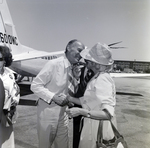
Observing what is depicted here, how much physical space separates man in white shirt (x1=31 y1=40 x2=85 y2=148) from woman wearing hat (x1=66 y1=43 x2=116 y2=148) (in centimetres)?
25

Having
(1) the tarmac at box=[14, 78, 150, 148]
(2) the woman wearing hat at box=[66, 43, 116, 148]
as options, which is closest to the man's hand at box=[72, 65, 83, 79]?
(2) the woman wearing hat at box=[66, 43, 116, 148]

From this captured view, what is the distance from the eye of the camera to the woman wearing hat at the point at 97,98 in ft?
2.78

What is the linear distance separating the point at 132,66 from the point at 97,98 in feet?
2.49

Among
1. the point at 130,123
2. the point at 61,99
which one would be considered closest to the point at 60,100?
the point at 61,99

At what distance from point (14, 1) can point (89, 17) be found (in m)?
0.60

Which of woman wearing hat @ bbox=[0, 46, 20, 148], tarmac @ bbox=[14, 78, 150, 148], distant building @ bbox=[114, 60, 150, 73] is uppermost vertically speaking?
distant building @ bbox=[114, 60, 150, 73]

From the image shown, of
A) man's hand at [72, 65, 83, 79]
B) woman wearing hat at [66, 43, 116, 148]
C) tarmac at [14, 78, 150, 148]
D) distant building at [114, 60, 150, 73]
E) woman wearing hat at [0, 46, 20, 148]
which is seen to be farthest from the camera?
tarmac at [14, 78, 150, 148]

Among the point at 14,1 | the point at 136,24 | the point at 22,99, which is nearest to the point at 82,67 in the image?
the point at 136,24

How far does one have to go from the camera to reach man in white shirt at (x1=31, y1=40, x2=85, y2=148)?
117 centimetres

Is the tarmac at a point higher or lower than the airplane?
lower

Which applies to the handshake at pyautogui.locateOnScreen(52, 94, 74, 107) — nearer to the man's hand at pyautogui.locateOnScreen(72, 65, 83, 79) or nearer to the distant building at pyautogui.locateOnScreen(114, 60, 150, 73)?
the man's hand at pyautogui.locateOnScreen(72, 65, 83, 79)

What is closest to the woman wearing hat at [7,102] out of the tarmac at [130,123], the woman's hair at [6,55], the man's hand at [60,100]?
the woman's hair at [6,55]

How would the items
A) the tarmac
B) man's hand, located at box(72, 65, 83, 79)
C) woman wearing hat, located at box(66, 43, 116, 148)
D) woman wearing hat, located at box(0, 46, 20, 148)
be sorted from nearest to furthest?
woman wearing hat, located at box(66, 43, 116, 148)
woman wearing hat, located at box(0, 46, 20, 148)
man's hand, located at box(72, 65, 83, 79)
the tarmac

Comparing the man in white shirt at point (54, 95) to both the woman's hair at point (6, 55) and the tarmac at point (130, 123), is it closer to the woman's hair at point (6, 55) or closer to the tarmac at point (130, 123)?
the woman's hair at point (6, 55)
